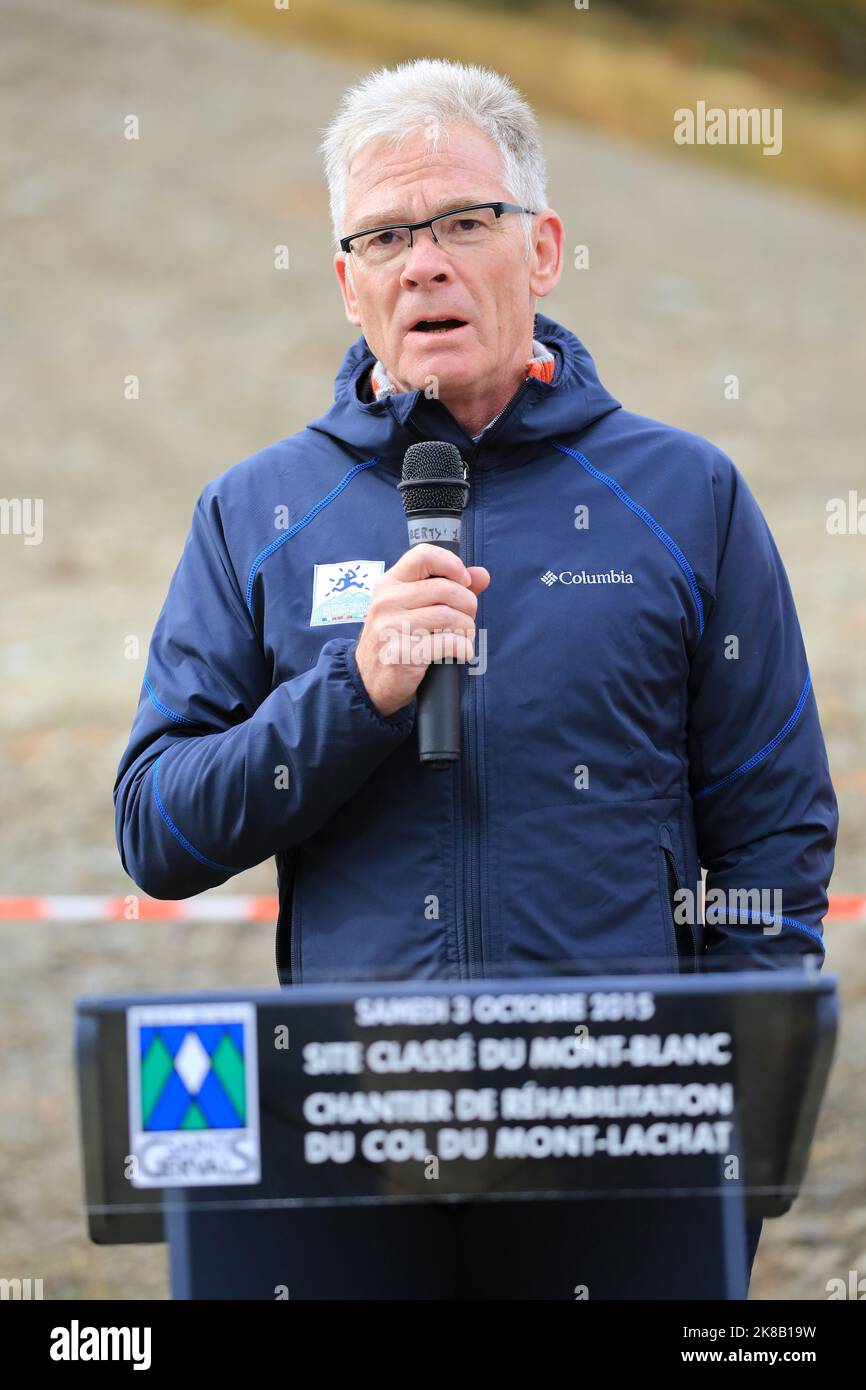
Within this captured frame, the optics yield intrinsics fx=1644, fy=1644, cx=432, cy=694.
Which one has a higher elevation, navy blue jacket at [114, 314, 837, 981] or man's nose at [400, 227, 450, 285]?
man's nose at [400, 227, 450, 285]

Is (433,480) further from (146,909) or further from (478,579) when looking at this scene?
(146,909)

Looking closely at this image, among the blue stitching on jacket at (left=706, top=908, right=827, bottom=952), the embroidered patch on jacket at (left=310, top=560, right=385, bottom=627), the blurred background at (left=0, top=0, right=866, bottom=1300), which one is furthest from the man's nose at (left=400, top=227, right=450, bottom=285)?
the blurred background at (left=0, top=0, right=866, bottom=1300)

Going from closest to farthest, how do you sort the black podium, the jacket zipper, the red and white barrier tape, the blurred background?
the black podium < the jacket zipper < the blurred background < the red and white barrier tape

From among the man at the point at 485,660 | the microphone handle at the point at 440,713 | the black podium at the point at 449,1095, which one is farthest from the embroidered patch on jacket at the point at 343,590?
the black podium at the point at 449,1095

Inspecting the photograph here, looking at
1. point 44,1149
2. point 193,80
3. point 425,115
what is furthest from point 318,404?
point 425,115

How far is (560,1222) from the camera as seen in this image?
189 centimetres

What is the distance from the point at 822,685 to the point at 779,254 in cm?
1310

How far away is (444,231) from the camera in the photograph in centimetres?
215

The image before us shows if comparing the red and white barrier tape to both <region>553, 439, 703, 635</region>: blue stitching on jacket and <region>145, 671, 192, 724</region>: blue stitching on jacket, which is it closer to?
<region>145, 671, 192, 724</region>: blue stitching on jacket

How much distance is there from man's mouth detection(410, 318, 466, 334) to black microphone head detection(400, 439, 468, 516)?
0.60 feet

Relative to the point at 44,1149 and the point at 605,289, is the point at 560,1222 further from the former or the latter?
the point at 605,289

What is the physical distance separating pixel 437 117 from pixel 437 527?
59 centimetres

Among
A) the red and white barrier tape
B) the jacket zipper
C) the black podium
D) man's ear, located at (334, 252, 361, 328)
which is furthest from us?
the red and white barrier tape

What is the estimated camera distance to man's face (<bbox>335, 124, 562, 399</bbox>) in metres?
2.12
